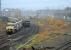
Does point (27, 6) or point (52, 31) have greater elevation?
point (27, 6)

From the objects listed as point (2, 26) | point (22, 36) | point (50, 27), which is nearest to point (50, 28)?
point (50, 27)

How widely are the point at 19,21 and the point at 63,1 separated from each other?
4.37 feet

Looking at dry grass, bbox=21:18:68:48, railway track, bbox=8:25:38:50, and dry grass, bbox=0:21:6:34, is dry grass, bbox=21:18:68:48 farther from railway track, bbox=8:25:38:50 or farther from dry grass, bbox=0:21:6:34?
dry grass, bbox=0:21:6:34

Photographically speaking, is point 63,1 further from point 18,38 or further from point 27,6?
point 18,38

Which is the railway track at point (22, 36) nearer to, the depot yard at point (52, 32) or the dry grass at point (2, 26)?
the depot yard at point (52, 32)

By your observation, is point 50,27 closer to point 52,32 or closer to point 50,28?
point 50,28

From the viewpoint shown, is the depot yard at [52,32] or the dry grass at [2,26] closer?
the depot yard at [52,32]

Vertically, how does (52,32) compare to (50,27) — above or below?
below

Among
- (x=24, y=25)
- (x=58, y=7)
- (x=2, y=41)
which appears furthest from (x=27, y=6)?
(x=2, y=41)

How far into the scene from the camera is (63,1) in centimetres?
436

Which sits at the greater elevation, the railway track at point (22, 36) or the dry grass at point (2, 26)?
the dry grass at point (2, 26)

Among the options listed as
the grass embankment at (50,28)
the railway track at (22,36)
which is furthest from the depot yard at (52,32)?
the railway track at (22,36)

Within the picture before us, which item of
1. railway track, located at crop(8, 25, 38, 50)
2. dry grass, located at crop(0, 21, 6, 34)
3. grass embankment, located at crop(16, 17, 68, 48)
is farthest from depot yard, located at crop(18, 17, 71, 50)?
dry grass, located at crop(0, 21, 6, 34)

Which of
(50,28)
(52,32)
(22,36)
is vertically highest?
(50,28)
